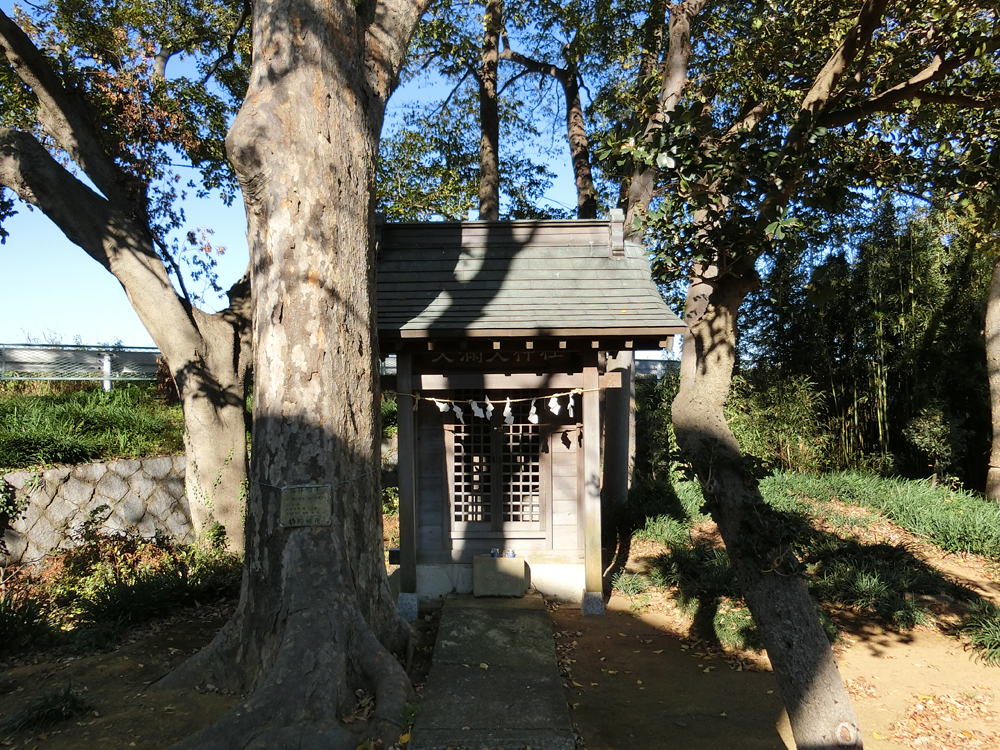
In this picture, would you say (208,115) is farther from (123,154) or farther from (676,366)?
(676,366)

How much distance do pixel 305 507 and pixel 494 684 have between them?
2.24 meters

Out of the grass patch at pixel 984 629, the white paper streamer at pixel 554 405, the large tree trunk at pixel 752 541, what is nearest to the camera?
the large tree trunk at pixel 752 541

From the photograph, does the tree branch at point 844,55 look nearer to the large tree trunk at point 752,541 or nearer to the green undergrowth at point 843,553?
the large tree trunk at point 752,541

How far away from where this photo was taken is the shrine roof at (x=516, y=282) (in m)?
6.93

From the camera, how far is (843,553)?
8438 mm

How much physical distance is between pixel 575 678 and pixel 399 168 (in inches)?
535

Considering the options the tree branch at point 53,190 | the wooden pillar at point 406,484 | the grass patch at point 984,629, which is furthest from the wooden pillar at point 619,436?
the tree branch at point 53,190

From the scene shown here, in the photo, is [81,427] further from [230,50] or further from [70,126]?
[230,50]

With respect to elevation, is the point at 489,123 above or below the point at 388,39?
above

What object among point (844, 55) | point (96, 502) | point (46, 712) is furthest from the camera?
point (96, 502)

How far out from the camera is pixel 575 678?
6.06m

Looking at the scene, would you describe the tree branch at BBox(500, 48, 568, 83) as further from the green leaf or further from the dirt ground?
the dirt ground

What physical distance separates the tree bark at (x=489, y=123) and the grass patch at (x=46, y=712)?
A: 10.5m

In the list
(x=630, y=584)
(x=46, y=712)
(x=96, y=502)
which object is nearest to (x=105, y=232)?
(x=96, y=502)
